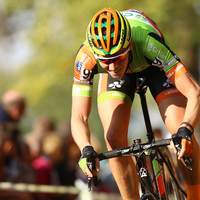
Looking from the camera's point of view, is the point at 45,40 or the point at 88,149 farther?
the point at 45,40

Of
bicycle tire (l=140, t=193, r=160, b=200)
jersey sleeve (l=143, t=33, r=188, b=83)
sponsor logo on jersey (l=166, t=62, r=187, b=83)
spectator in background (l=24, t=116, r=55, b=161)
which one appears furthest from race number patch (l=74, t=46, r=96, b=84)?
spectator in background (l=24, t=116, r=55, b=161)

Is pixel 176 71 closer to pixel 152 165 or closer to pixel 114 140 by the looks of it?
pixel 114 140

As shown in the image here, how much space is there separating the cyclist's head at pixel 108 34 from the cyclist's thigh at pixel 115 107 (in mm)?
920

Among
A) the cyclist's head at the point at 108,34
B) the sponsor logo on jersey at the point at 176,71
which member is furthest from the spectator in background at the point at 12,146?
the sponsor logo on jersey at the point at 176,71

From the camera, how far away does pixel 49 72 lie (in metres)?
16.2

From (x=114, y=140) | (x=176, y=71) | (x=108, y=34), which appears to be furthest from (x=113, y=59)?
(x=114, y=140)

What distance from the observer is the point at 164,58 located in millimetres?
3906

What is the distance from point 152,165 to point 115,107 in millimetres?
892

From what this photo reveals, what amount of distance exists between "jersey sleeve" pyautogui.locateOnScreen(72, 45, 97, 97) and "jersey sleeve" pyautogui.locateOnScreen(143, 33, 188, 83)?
68 centimetres

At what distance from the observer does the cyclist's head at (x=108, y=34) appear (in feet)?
12.1

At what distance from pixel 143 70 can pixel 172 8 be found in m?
9.37

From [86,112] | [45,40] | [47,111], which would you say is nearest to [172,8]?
[45,40]

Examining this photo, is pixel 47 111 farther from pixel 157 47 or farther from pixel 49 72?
pixel 157 47

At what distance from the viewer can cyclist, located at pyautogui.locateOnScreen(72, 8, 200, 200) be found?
369 centimetres
